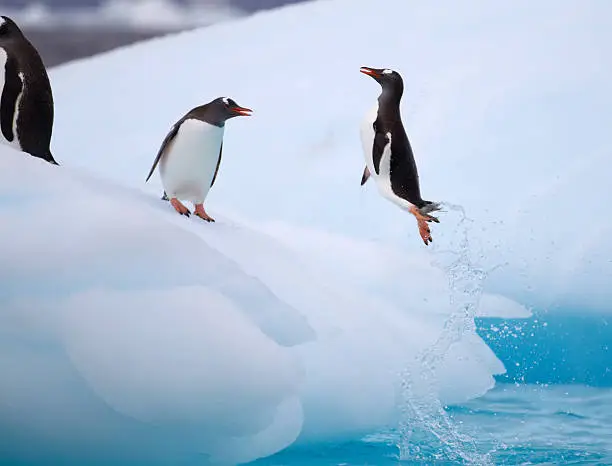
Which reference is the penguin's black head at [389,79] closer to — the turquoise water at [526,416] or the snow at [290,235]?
the snow at [290,235]

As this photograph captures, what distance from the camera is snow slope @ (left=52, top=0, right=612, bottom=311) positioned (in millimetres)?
2566

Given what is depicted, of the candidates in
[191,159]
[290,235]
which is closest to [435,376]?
[290,235]

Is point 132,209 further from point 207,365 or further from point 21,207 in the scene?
point 207,365

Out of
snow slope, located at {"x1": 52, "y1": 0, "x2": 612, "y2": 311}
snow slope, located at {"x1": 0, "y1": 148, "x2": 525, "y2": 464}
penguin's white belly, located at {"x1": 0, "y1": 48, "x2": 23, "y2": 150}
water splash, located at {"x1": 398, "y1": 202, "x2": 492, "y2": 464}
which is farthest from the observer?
snow slope, located at {"x1": 52, "y1": 0, "x2": 612, "y2": 311}

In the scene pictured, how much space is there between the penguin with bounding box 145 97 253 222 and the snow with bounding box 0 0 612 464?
0.08m

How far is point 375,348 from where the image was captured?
241cm

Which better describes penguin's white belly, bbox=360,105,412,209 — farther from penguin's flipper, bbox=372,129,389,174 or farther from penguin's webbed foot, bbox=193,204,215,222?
penguin's webbed foot, bbox=193,204,215,222

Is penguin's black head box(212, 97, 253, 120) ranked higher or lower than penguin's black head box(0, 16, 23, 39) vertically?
lower

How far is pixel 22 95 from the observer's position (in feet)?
7.45

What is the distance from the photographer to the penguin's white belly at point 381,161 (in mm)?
2266

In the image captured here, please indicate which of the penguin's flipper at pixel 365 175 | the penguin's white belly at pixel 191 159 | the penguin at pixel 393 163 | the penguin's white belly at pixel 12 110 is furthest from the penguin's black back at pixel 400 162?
the penguin's white belly at pixel 12 110

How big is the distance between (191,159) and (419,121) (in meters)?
0.70

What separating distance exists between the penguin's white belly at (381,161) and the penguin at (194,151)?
31 cm

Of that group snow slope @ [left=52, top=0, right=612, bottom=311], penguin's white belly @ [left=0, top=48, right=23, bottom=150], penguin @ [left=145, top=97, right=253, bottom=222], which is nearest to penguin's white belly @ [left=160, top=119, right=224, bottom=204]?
penguin @ [left=145, top=97, right=253, bottom=222]
